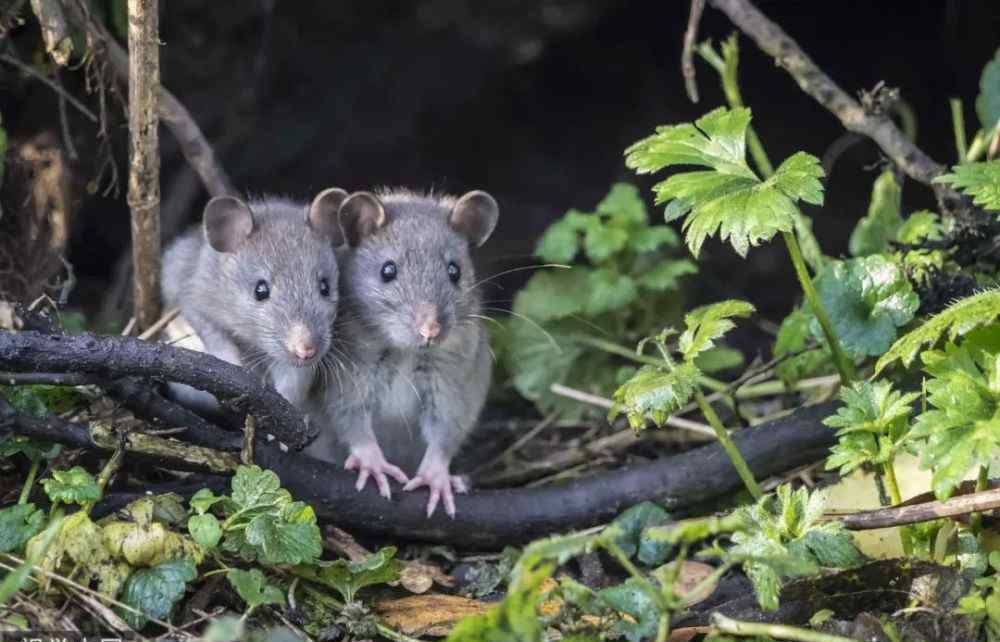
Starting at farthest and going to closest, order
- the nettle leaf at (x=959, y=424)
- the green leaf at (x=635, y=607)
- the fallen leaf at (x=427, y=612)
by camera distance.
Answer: the fallen leaf at (x=427, y=612), the green leaf at (x=635, y=607), the nettle leaf at (x=959, y=424)

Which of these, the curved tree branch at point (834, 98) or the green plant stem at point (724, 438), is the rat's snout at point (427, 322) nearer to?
the green plant stem at point (724, 438)

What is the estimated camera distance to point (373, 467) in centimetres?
486

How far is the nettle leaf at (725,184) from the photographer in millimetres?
3865

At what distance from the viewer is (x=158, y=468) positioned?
449 centimetres

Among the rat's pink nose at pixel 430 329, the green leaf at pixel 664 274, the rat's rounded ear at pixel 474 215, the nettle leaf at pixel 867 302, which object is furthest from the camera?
the green leaf at pixel 664 274

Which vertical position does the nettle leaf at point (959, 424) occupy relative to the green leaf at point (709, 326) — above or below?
below

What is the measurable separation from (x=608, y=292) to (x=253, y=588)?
2.71 meters

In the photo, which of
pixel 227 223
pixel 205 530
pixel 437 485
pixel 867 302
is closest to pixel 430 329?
pixel 437 485

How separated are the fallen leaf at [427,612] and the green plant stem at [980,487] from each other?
157 cm

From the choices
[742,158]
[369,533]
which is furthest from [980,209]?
[369,533]

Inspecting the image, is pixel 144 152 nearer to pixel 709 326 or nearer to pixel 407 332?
pixel 407 332

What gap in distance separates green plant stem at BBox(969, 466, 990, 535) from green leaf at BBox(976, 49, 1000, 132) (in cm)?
183

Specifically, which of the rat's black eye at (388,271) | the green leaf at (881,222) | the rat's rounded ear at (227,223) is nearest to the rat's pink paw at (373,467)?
the rat's black eye at (388,271)

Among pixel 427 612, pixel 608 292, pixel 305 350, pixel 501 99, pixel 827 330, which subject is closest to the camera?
pixel 427 612
